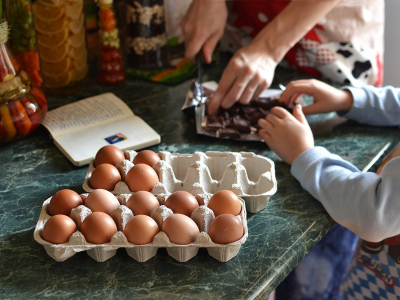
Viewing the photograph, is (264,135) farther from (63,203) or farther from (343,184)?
(63,203)

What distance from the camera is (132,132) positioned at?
1310 mm

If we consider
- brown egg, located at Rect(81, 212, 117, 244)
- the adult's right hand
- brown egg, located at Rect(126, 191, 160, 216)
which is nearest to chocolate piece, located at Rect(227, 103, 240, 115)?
the adult's right hand

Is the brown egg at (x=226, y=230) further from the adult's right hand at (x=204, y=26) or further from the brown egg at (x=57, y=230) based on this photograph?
the adult's right hand at (x=204, y=26)

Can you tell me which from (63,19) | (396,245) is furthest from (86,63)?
(396,245)

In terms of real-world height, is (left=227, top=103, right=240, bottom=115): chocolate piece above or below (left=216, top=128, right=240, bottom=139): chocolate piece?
above

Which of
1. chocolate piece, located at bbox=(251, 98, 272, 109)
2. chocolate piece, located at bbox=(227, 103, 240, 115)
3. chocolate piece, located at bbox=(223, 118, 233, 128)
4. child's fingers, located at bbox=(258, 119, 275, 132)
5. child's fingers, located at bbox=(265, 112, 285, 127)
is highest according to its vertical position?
child's fingers, located at bbox=(265, 112, 285, 127)

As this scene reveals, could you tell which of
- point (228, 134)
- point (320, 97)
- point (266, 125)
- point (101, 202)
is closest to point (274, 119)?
point (266, 125)

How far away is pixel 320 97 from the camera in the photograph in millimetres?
1401

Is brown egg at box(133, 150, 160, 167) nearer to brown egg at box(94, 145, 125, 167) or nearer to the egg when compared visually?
brown egg at box(94, 145, 125, 167)

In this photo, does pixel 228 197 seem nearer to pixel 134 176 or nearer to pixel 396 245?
pixel 134 176

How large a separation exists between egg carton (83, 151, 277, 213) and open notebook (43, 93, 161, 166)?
16cm

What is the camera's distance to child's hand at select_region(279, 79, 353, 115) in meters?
1.39

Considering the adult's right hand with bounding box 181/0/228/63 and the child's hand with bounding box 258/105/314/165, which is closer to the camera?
the child's hand with bounding box 258/105/314/165

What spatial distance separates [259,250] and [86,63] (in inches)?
40.5
